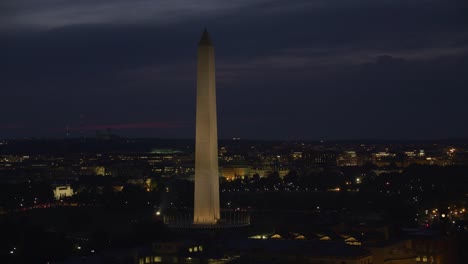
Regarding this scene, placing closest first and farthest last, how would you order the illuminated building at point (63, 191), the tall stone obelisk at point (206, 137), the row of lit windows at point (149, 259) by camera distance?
the row of lit windows at point (149, 259) → the tall stone obelisk at point (206, 137) → the illuminated building at point (63, 191)

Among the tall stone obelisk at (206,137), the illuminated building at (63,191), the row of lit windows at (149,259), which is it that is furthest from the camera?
the illuminated building at (63,191)

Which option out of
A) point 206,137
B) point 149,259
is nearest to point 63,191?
point 206,137

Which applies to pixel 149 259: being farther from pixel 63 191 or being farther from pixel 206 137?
pixel 63 191

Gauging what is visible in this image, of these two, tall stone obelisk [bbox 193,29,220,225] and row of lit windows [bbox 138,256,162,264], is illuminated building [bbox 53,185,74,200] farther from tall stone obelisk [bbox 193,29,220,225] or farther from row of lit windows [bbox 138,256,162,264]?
row of lit windows [bbox 138,256,162,264]

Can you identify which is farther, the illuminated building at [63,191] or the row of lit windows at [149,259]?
the illuminated building at [63,191]

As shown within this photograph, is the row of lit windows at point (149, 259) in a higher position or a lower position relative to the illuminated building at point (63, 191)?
lower

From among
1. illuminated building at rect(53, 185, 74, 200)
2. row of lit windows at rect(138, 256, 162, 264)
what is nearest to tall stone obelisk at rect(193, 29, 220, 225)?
row of lit windows at rect(138, 256, 162, 264)

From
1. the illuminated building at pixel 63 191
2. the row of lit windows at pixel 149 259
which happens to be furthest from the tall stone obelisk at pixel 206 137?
the illuminated building at pixel 63 191

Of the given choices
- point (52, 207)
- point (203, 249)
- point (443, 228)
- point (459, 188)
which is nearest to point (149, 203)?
point (52, 207)

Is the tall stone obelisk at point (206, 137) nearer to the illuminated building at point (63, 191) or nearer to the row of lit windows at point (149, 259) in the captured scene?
the row of lit windows at point (149, 259)
